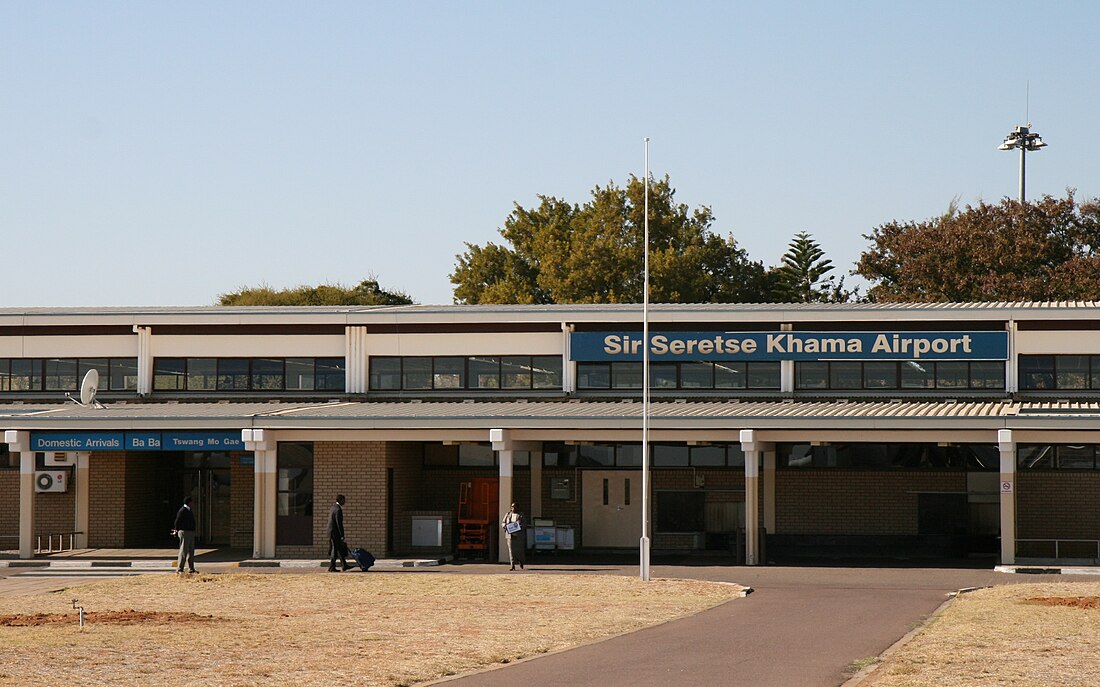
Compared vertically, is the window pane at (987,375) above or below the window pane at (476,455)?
above

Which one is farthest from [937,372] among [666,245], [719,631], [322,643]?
[666,245]

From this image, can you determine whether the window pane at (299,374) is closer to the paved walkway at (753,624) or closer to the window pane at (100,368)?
the window pane at (100,368)

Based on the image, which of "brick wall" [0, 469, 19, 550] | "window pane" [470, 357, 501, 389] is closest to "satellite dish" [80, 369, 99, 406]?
"brick wall" [0, 469, 19, 550]

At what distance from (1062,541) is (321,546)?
15354mm

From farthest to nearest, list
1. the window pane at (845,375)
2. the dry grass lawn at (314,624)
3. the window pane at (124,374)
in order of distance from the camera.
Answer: the window pane at (124,374)
the window pane at (845,375)
the dry grass lawn at (314,624)

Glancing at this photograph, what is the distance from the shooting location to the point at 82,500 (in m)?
34.5

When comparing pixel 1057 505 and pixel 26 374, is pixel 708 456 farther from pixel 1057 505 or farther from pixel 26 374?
pixel 26 374

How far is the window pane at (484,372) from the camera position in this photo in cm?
3488

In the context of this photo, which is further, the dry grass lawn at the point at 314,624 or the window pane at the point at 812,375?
the window pane at the point at 812,375

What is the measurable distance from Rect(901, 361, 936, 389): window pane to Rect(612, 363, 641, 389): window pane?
597cm

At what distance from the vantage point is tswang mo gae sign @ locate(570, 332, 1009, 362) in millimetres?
32875

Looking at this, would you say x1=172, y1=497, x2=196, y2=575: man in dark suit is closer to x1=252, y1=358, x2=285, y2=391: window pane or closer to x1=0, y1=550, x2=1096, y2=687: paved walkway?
x1=0, y1=550, x2=1096, y2=687: paved walkway

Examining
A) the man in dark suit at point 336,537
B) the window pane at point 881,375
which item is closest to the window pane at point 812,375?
the window pane at point 881,375

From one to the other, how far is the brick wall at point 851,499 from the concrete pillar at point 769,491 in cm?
42
